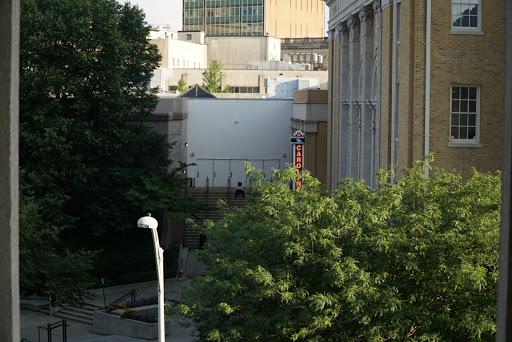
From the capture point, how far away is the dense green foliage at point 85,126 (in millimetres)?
46250

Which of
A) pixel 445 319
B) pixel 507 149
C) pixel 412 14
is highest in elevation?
pixel 412 14

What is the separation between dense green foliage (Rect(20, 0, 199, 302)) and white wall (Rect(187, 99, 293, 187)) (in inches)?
886

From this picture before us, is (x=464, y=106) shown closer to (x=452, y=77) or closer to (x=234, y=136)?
(x=452, y=77)

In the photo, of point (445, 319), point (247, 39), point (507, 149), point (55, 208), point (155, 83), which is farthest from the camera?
point (247, 39)

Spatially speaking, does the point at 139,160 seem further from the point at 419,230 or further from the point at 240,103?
the point at 419,230

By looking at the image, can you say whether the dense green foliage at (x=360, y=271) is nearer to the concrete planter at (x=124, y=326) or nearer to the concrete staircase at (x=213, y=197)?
the concrete planter at (x=124, y=326)

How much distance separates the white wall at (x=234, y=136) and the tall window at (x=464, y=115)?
41069 millimetres

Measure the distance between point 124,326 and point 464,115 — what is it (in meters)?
17.1

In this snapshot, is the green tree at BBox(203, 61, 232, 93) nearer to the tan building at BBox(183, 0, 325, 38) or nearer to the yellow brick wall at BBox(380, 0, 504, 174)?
the tan building at BBox(183, 0, 325, 38)

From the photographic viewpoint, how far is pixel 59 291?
112ft

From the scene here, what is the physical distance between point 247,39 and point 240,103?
309 ft

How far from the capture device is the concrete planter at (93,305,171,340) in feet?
123

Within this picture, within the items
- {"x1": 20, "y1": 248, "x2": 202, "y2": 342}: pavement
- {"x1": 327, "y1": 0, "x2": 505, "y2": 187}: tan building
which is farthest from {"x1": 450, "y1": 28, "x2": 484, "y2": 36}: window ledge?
{"x1": 20, "y1": 248, "x2": 202, "y2": 342}: pavement

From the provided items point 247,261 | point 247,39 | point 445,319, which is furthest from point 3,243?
point 247,39
